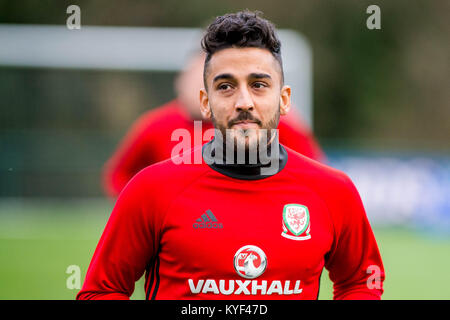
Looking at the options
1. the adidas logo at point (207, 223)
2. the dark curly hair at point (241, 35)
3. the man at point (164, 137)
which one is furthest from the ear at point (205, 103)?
the man at point (164, 137)

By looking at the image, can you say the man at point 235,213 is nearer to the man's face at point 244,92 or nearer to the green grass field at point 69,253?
the man's face at point 244,92

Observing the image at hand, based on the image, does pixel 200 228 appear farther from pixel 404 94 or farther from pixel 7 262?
pixel 404 94

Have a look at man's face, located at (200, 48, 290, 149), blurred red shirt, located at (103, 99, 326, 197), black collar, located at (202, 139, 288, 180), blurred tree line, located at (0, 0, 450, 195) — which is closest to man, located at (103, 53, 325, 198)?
blurred red shirt, located at (103, 99, 326, 197)

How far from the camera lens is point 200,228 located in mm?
2109

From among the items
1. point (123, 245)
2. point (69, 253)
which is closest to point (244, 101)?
point (123, 245)

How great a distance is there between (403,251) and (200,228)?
7.73 metres

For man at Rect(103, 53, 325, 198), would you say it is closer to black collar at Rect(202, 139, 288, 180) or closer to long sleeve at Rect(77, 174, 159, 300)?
black collar at Rect(202, 139, 288, 180)

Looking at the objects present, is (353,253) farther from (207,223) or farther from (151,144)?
(151,144)

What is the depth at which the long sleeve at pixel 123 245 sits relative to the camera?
2.11 m

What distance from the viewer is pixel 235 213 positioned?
7.04 feet

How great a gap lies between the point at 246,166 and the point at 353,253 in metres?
0.48

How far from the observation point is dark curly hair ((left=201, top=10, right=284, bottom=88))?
83.5 inches

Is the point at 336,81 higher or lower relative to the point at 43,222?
higher
